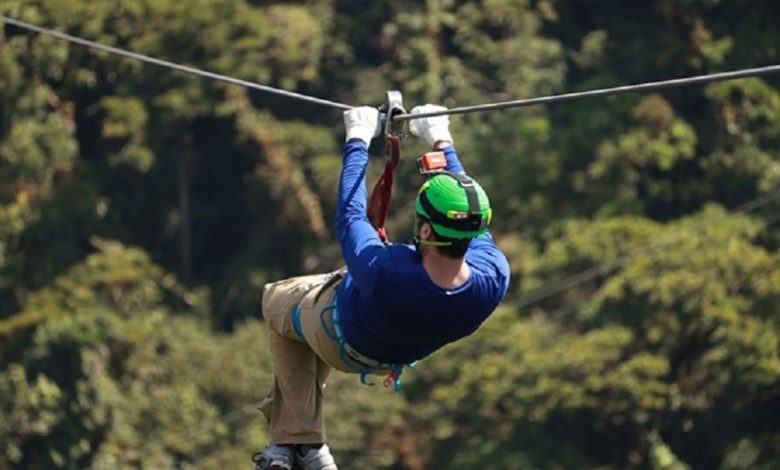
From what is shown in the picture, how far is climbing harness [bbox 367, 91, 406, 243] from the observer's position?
221 inches

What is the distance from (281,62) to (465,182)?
1561 cm

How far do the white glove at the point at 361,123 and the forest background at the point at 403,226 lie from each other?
10873mm

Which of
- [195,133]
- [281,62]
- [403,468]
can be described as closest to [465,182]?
[403,468]

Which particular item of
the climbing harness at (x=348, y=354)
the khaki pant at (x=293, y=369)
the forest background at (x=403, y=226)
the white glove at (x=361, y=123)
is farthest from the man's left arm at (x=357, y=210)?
the forest background at (x=403, y=226)

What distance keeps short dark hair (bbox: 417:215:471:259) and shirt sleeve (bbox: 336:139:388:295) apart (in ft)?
0.42

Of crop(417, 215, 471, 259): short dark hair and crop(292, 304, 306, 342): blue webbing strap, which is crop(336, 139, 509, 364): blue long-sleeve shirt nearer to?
crop(417, 215, 471, 259): short dark hair

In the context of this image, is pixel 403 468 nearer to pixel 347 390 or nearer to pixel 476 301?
pixel 347 390

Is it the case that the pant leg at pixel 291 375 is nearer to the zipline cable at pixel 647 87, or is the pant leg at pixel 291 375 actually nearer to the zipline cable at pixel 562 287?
the zipline cable at pixel 647 87

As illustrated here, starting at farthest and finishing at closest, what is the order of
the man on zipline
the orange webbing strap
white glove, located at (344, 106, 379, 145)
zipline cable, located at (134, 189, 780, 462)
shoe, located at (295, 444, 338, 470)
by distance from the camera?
1. zipline cable, located at (134, 189, 780, 462)
2. shoe, located at (295, 444, 338, 470)
3. the orange webbing strap
4. white glove, located at (344, 106, 379, 145)
5. the man on zipline

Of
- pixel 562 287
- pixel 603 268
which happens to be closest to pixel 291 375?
pixel 603 268

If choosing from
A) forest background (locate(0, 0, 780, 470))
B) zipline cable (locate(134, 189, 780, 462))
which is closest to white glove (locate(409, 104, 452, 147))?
forest background (locate(0, 0, 780, 470))

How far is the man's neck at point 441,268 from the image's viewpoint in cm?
523

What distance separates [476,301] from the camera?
5.31m

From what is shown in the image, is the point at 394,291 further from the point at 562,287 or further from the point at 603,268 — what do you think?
the point at 562,287
